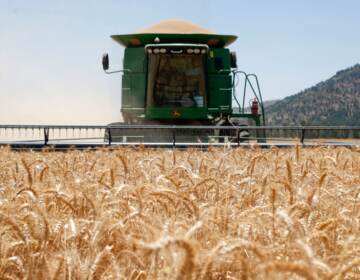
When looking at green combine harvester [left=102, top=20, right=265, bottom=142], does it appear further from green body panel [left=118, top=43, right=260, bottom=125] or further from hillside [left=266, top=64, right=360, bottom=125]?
hillside [left=266, top=64, right=360, bottom=125]

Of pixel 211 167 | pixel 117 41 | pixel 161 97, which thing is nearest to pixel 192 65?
pixel 161 97

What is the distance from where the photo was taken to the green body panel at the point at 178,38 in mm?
14476

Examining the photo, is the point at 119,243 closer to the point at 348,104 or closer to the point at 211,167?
the point at 211,167

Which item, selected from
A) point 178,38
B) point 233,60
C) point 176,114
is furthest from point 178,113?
point 178,38

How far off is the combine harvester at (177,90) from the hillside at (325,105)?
123757mm

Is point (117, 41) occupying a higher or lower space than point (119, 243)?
higher

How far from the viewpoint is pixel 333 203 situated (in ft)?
9.84

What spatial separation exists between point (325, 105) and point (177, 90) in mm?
153266

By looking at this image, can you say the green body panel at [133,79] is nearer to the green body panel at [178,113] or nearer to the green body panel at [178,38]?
the green body panel at [178,38]

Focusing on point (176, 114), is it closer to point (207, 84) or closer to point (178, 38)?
point (207, 84)

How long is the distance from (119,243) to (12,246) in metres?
0.45

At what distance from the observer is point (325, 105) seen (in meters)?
162

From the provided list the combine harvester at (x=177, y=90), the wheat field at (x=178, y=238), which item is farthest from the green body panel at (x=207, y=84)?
the wheat field at (x=178, y=238)

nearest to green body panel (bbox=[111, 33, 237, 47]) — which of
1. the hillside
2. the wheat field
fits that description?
the wheat field
